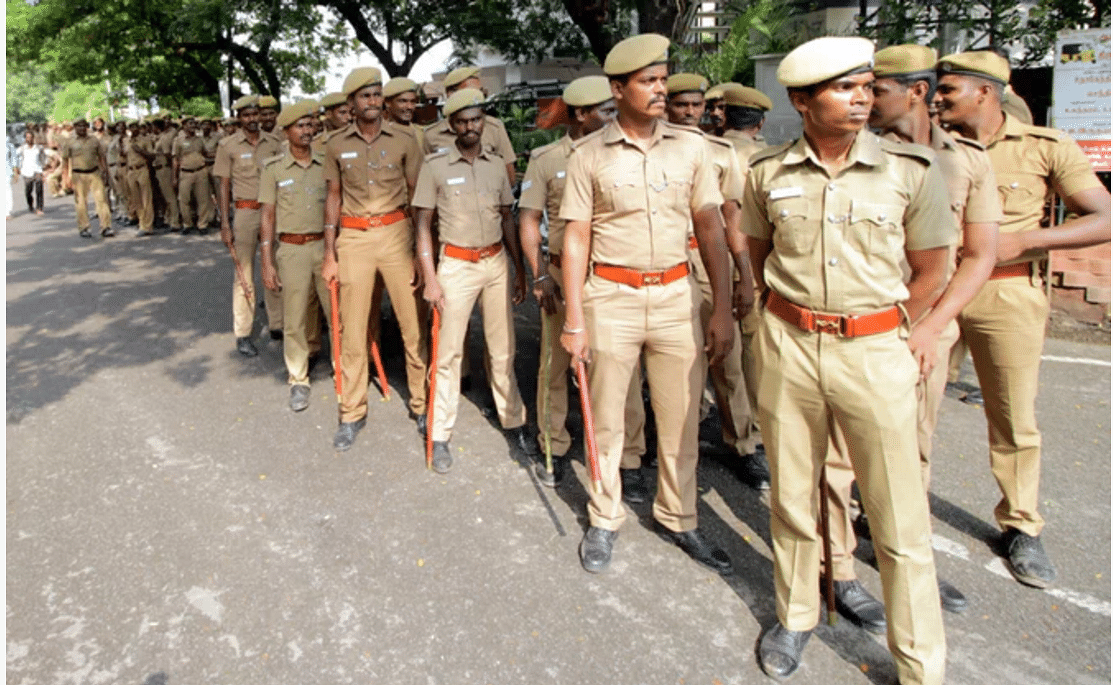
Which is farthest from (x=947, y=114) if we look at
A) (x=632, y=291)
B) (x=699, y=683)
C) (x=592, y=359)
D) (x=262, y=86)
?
(x=262, y=86)

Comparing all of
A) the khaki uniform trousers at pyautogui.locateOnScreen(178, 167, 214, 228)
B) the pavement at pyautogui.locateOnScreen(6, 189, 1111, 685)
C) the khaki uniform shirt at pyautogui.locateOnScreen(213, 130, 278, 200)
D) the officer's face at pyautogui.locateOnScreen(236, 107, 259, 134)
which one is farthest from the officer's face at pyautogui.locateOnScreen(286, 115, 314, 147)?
the khaki uniform trousers at pyautogui.locateOnScreen(178, 167, 214, 228)

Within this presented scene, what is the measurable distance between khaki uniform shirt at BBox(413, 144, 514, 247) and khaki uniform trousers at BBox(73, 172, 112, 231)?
42.0ft

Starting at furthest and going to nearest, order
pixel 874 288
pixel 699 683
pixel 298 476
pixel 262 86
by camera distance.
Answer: pixel 262 86
pixel 298 476
pixel 699 683
pixel 874 288

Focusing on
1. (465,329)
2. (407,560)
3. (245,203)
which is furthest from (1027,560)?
(245,203)

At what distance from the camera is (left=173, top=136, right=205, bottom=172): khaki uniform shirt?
15.2 m

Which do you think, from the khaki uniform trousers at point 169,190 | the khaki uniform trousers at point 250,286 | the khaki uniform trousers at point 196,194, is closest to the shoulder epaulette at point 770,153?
the khaki uniform trousers at point 250,286

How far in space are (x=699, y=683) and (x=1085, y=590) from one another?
5.71 feet

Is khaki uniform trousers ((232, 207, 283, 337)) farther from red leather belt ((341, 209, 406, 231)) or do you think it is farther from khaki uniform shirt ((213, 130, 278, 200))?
red leather belt ((341, 209, 406, 231))

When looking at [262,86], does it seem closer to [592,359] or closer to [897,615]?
[592,359]

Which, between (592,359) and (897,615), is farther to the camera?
(592,359)

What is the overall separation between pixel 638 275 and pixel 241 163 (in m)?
5.66

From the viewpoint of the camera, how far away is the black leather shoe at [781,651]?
124 inches

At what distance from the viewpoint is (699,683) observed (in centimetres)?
315

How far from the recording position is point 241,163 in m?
8.27
